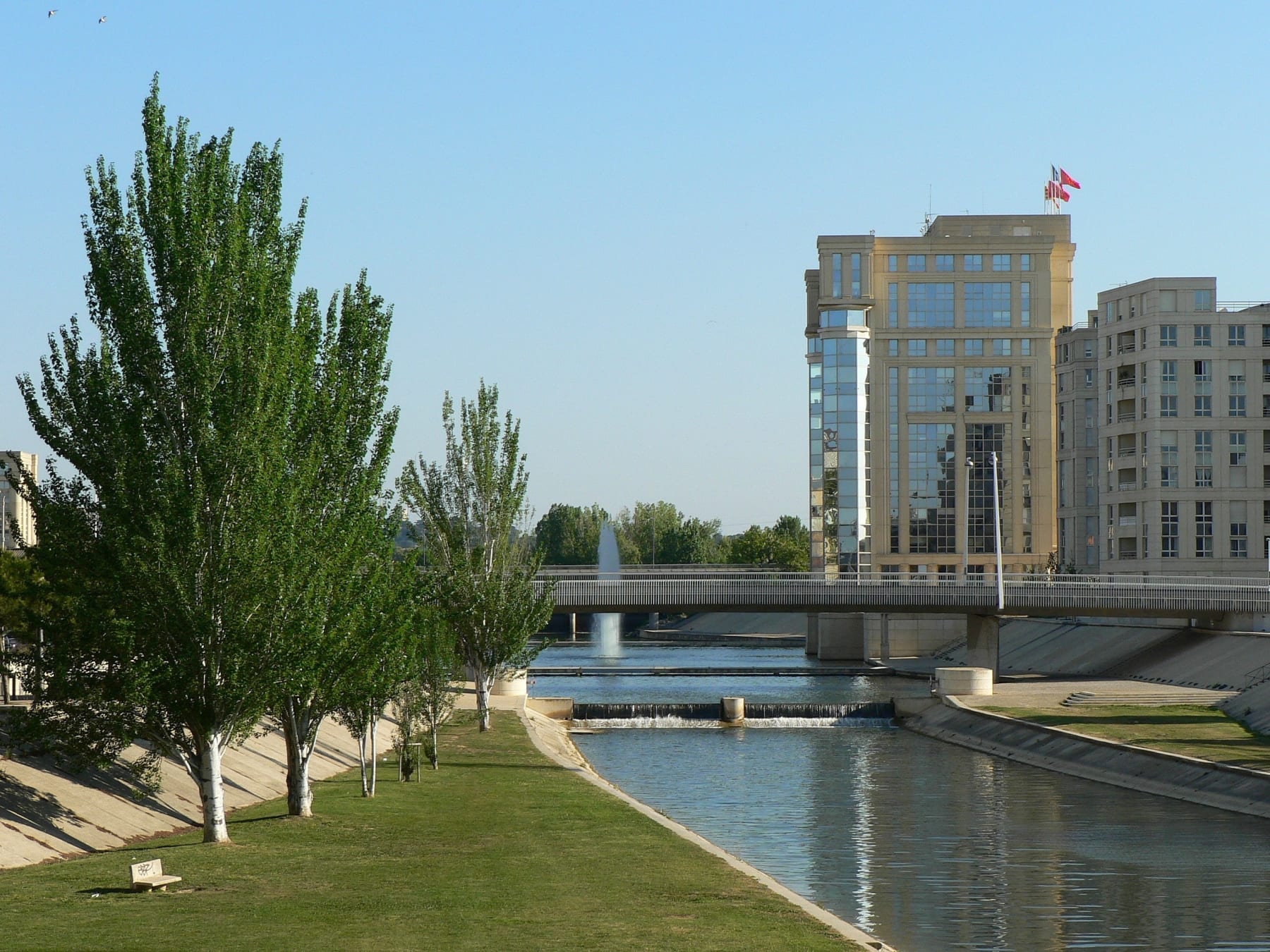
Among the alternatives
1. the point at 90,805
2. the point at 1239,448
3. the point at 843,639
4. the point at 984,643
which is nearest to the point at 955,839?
the point at 90,805

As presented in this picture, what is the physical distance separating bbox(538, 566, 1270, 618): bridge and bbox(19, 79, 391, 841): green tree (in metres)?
54.8

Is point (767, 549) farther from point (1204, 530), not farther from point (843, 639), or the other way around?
point (1204, 530)

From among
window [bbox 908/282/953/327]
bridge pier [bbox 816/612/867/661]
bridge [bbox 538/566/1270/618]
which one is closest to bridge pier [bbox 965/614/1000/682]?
bridge [bbox 538/566/1270/618]

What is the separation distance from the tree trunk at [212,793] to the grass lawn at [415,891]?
416 millimetres

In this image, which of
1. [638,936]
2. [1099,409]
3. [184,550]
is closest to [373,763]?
[184,550]

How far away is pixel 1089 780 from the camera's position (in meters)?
48.7

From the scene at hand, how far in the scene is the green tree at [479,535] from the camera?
57.5m

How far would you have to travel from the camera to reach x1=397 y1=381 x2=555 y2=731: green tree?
189ft

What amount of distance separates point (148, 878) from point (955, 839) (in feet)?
69.7

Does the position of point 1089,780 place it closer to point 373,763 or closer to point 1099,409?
point 373,763

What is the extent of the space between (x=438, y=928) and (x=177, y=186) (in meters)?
14.7

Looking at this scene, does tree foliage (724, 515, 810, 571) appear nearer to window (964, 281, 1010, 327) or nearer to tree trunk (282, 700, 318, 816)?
window (964, 281, 1010, 327)

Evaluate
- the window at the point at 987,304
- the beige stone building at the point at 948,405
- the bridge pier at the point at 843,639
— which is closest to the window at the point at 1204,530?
the beige stone building at the point at 948,405

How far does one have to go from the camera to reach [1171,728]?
185 ft
